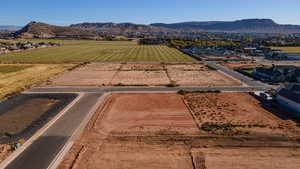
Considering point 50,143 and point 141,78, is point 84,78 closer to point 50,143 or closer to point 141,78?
point 141,78

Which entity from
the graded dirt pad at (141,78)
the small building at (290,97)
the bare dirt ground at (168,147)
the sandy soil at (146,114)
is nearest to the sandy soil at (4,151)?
the bare dirt ground at (168,147)

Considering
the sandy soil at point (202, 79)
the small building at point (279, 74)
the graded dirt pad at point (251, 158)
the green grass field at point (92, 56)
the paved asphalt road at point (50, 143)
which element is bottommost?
the graded dirt pad at point (251, 158)

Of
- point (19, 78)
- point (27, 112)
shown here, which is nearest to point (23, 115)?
point (27, 112)

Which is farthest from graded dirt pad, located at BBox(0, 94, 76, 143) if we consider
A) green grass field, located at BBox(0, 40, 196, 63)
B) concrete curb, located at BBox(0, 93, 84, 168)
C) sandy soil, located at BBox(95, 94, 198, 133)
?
green grass field, located at BBox(0, 40, 196, 63)

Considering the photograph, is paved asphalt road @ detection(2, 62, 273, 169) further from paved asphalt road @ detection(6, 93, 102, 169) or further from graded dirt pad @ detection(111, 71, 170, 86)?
graded dirt pad @ detection(111, 71, 170, 86)

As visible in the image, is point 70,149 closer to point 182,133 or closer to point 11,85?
point 182,133

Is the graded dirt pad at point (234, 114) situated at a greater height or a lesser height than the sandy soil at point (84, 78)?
lesser


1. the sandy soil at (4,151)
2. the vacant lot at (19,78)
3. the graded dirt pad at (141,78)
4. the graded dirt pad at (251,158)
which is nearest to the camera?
the graded dirt pad at (251,158)

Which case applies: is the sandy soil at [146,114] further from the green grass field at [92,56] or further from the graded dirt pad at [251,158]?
the green grass field at [92,56]
